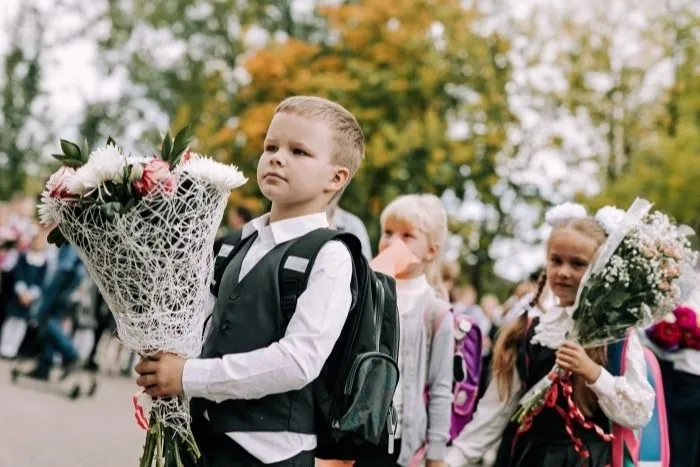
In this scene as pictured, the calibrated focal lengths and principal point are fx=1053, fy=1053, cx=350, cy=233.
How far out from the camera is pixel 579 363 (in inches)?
170

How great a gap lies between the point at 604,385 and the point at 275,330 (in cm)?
193

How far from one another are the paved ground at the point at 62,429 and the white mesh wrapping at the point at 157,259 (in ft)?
17.0

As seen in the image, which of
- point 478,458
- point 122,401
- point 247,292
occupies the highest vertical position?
point 247,292

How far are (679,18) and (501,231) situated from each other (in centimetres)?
910

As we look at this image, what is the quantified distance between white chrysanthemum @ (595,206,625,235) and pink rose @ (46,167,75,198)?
2.74m

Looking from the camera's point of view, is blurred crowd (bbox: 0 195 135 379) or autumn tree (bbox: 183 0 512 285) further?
autumn tree (bbox: 183 0 512 285)

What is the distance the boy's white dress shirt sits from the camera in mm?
2787

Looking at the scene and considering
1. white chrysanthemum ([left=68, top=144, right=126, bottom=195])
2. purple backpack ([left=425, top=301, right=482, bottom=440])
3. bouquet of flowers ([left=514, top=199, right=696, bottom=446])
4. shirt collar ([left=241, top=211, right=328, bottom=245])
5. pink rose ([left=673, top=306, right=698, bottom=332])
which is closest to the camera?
white chrysanthemum ([left=68, top=144, right=126, bottom=195])

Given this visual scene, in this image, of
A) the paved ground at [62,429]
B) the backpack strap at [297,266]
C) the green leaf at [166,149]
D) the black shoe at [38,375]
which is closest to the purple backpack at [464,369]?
the backpack strap at [297,266]

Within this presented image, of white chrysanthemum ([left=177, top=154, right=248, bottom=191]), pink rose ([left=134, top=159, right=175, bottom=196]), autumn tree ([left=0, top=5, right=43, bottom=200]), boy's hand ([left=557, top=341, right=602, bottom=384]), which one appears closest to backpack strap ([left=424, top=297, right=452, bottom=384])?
boy's hand ([left=557, top=341, right=602, bottom=384])

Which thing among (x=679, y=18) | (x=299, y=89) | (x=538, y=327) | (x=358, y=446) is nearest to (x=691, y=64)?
(x=679, y=18)

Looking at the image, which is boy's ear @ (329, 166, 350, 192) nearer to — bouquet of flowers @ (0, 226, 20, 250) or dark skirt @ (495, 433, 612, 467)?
dark skirt @ (495, 433, 612, 467)

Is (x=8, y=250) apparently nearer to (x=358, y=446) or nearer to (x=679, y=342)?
(x=679, y=342)

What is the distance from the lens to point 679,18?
29.4 meters
